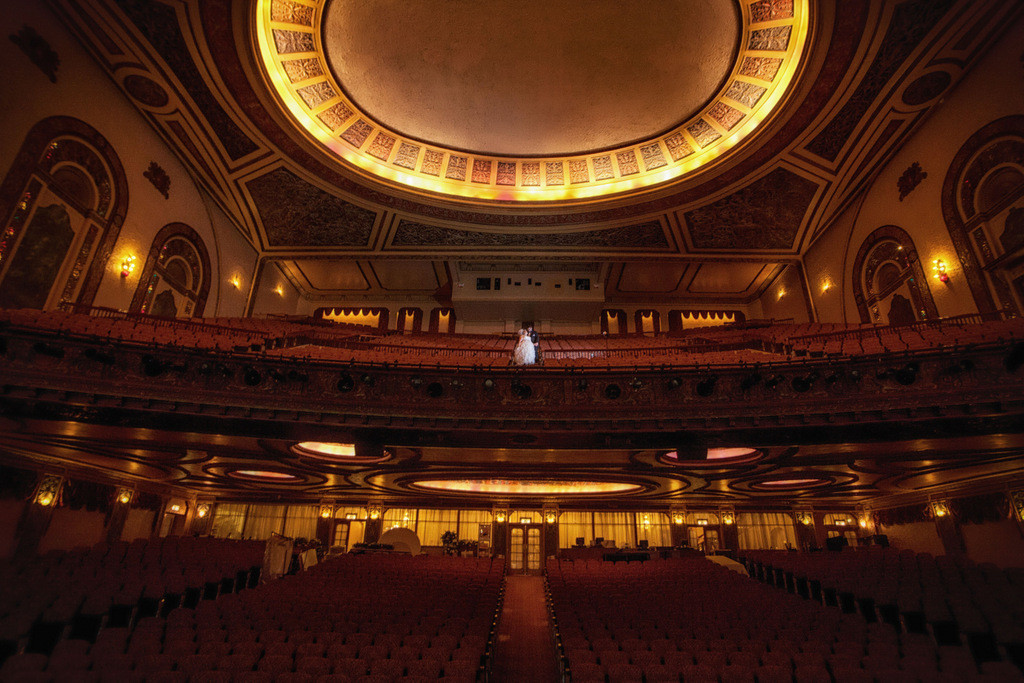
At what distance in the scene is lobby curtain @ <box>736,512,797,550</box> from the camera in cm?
1711

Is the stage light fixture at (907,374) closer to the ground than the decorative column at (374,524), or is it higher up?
higher up

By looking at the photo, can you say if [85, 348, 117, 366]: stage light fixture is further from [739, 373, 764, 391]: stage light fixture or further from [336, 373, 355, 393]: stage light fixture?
[739, 373, 764, 391]: stage light fixture

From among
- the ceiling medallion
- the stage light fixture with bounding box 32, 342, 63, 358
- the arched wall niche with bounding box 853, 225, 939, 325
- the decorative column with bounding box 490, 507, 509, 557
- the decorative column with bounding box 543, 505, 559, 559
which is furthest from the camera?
the decorative column with bounding box 490, 507, 509, 557

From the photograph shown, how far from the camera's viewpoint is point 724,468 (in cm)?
1068

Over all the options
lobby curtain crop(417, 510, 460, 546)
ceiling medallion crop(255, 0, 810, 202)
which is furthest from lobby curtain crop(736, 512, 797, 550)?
ceiling medallion crop(255, 0, 810, 202)

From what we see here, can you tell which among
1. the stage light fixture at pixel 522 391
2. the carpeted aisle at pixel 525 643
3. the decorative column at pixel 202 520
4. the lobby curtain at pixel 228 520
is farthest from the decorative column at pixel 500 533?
the decorative column at pixel 202 520

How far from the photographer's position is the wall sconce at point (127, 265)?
447 inches

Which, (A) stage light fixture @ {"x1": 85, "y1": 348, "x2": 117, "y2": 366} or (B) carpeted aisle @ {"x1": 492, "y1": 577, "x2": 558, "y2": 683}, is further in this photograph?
(A) stage light fixture @ {"x1": 85, "y1": 348, "x2": 117, "y2": 366}

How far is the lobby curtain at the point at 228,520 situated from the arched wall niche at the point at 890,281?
20.7m

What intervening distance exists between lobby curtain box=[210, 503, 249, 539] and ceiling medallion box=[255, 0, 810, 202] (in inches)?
492

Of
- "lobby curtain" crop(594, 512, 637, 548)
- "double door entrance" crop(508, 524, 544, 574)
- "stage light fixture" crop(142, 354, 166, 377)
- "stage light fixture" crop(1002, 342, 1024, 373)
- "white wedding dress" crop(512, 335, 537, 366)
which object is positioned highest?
"white wedding dress" crop(512, 335, 537, 366)

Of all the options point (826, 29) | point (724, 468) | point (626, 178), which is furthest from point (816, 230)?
point (724, 468)

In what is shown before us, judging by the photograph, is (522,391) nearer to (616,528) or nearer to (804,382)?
(804,382)

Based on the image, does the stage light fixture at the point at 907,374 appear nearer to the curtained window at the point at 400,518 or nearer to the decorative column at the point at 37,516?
the curtained window at the point at 400,518
